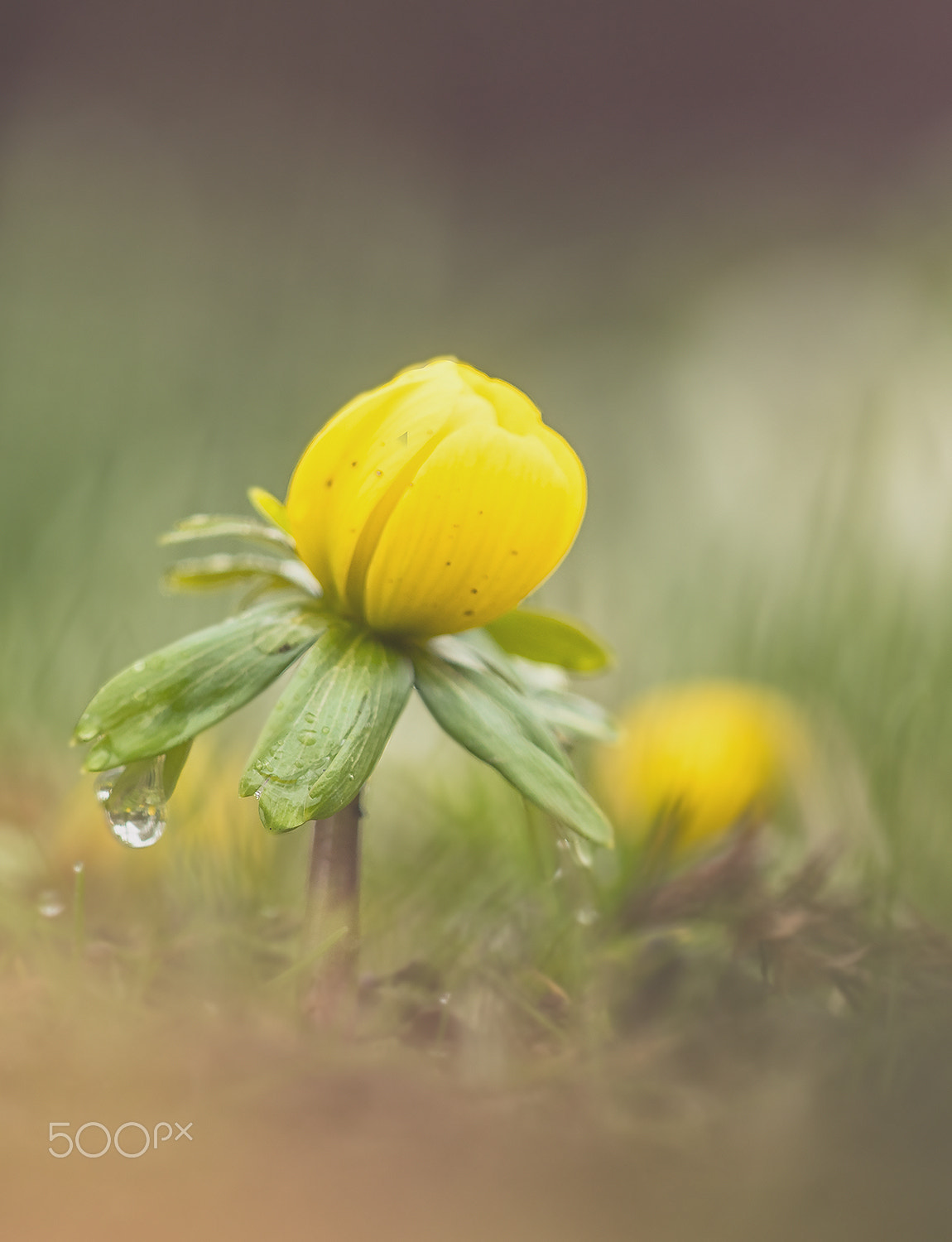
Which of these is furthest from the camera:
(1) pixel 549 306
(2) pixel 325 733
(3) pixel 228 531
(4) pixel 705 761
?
(1) pixel 549 306

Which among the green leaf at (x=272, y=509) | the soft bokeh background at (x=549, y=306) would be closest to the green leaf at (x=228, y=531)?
the green leaf at (x=272, y=509)

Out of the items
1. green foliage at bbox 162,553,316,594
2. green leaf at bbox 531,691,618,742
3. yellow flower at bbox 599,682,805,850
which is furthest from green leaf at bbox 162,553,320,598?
yellow flower at bbox 599,682,805,850

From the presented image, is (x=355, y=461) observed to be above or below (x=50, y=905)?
above

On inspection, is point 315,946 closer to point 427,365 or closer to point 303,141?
point 427,365

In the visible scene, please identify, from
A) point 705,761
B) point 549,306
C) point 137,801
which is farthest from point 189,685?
point 549,306

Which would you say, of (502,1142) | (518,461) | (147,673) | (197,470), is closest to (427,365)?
(518,461)

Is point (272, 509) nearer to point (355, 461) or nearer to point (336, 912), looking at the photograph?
point (355, 461)
